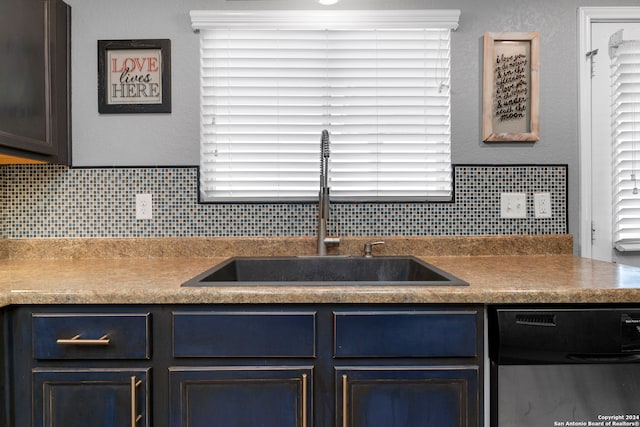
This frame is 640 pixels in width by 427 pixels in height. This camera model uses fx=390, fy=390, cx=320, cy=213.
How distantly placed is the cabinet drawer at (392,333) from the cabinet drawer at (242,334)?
10 centimetres

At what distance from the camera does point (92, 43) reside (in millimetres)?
1824

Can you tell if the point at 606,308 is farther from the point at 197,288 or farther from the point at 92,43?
the point at 92,43

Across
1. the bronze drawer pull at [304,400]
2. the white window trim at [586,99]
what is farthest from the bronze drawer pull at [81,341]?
the white window trim at [586,99]

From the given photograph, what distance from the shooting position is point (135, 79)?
183 cm

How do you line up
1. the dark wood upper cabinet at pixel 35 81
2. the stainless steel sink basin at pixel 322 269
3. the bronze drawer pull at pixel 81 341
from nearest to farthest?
the bronze drawer pull at pixel 81 341 < the dark wood upper cabinet at pixel 35 81 < the stainless steel sink basin at pixel 322 269

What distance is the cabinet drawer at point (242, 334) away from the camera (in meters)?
1.11

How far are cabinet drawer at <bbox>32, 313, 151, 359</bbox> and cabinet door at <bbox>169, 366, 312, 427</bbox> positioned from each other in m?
0.14

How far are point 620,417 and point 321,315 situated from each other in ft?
2.92

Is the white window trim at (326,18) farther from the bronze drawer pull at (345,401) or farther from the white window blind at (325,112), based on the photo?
the bronze drawer pull at (345,401)

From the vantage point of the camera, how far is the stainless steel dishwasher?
1.09m

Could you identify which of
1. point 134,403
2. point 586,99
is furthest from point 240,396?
point 586,99

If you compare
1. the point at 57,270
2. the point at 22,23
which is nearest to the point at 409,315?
the point at 57,270

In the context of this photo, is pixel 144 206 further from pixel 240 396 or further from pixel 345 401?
pixel 345 401

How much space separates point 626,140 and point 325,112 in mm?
1425
